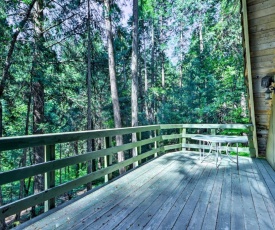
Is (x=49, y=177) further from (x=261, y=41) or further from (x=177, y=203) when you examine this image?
(x=261, y=41)

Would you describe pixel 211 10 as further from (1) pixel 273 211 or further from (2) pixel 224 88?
(1) pixel 273 211

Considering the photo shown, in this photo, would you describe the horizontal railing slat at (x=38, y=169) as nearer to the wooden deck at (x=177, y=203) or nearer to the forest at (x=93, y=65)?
the wooden deck at (x=177, y=203)

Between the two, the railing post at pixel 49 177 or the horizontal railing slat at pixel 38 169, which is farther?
the railing post at pixel 49 177

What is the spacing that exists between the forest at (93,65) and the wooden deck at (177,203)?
4.49 m

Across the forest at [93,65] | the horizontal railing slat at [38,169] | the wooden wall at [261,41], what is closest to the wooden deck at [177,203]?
the horizontal railing slat at [38,169]

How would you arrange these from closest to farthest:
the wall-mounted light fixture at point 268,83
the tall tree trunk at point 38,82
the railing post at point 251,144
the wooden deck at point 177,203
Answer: the wooden deck at point 177,203 < the wall-mounted light fixture at point 268,83 < the railing post at point 251,144 < the tall tree trunk at point 38,82

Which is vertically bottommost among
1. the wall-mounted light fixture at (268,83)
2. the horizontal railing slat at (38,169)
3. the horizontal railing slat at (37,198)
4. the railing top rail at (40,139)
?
the horizontal railing slat at (37,198)

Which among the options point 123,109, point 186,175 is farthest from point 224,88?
point 186,175

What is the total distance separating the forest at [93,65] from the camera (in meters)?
6.39

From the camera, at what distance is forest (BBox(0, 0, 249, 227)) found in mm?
6387

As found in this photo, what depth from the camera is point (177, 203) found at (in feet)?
7.93

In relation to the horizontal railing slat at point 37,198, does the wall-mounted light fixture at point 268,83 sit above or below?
above

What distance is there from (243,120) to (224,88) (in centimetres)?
244

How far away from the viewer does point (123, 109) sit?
1240 centimetres
